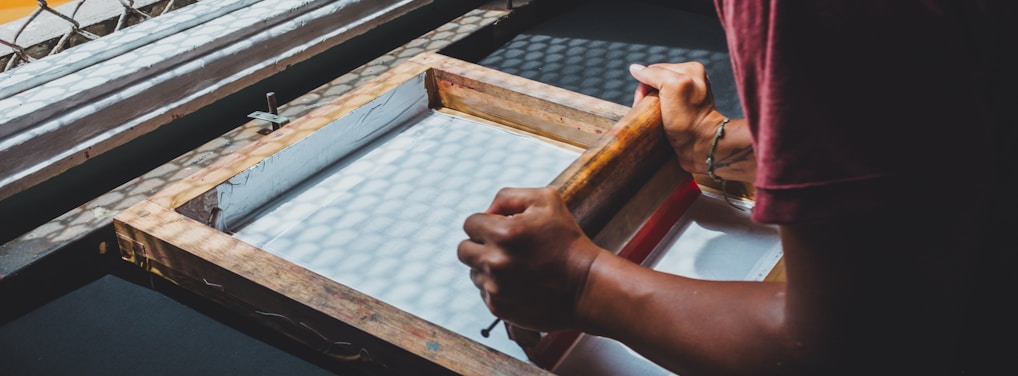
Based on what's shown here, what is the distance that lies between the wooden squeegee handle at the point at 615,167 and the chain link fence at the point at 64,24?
3.00 ft

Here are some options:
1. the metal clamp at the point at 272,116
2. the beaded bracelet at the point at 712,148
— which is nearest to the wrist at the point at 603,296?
the beaded bracelet at the point at 712,148

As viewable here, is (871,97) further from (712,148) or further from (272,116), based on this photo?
(272,116)

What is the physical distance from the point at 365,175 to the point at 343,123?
94mm

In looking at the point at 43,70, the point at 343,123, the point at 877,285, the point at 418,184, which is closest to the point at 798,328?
the point at 877,285

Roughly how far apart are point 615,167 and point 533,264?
322 mm

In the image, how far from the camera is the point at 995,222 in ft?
2.20

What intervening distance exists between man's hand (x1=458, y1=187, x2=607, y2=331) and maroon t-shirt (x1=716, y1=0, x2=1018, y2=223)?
27 cm

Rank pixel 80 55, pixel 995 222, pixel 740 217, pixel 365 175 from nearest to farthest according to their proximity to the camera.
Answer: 1. pixel 995 222
2. pixel 740 217
3. pixel 365 175
4. pixel 80 55

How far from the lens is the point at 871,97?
56 centimetres

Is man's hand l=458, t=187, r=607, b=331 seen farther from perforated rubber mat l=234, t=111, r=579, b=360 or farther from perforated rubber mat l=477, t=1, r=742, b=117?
perforated rubber mat l=477, t=1, r=742, b=117

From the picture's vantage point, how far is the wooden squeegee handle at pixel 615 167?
1.03m

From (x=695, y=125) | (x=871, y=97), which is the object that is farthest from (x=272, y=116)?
(x=871, y=97)

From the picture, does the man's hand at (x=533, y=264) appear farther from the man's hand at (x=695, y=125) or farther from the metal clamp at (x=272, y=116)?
the metal clamp at (x=272, y=116)

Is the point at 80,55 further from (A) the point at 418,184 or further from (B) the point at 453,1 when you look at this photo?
(B) the point at 453,1
